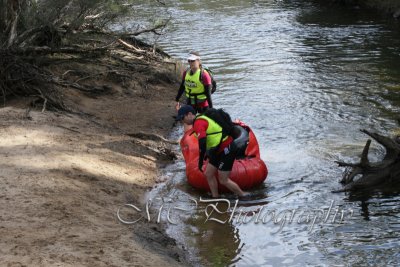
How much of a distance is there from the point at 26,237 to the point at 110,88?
9.16m

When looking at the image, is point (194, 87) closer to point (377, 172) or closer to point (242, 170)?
point (242, 170)

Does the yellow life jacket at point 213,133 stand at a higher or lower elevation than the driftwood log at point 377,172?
higher

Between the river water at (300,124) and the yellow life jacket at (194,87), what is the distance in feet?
5.20

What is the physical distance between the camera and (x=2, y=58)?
489 inches

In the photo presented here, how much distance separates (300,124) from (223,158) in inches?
183

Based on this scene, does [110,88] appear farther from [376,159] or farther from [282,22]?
[282,22]

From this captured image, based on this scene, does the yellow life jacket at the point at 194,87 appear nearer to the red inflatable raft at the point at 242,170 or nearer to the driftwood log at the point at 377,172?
the red inflatable raft at the point at 242,170

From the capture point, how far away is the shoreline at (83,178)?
6305mm

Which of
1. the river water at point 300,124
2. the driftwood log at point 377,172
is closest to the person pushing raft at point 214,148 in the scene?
the river water at point 300,124

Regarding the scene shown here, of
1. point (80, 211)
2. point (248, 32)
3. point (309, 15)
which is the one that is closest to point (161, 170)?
point (80, 211)

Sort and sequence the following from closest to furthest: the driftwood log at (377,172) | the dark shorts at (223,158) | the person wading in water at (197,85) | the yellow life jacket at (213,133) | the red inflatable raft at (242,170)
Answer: the yellow life jacket at (213,133)
the dark shorts at (223,158)
the driftwood log at (377,172)
the red inflatable raft at (242,170)
the person wading in water at (197,85)

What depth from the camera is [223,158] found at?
351 inches

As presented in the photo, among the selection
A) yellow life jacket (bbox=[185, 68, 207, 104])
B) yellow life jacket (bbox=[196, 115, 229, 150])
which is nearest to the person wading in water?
yellow life jacket (bbox=[185, 68, 207, 104])

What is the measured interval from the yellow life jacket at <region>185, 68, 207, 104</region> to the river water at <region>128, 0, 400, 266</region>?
158cm
